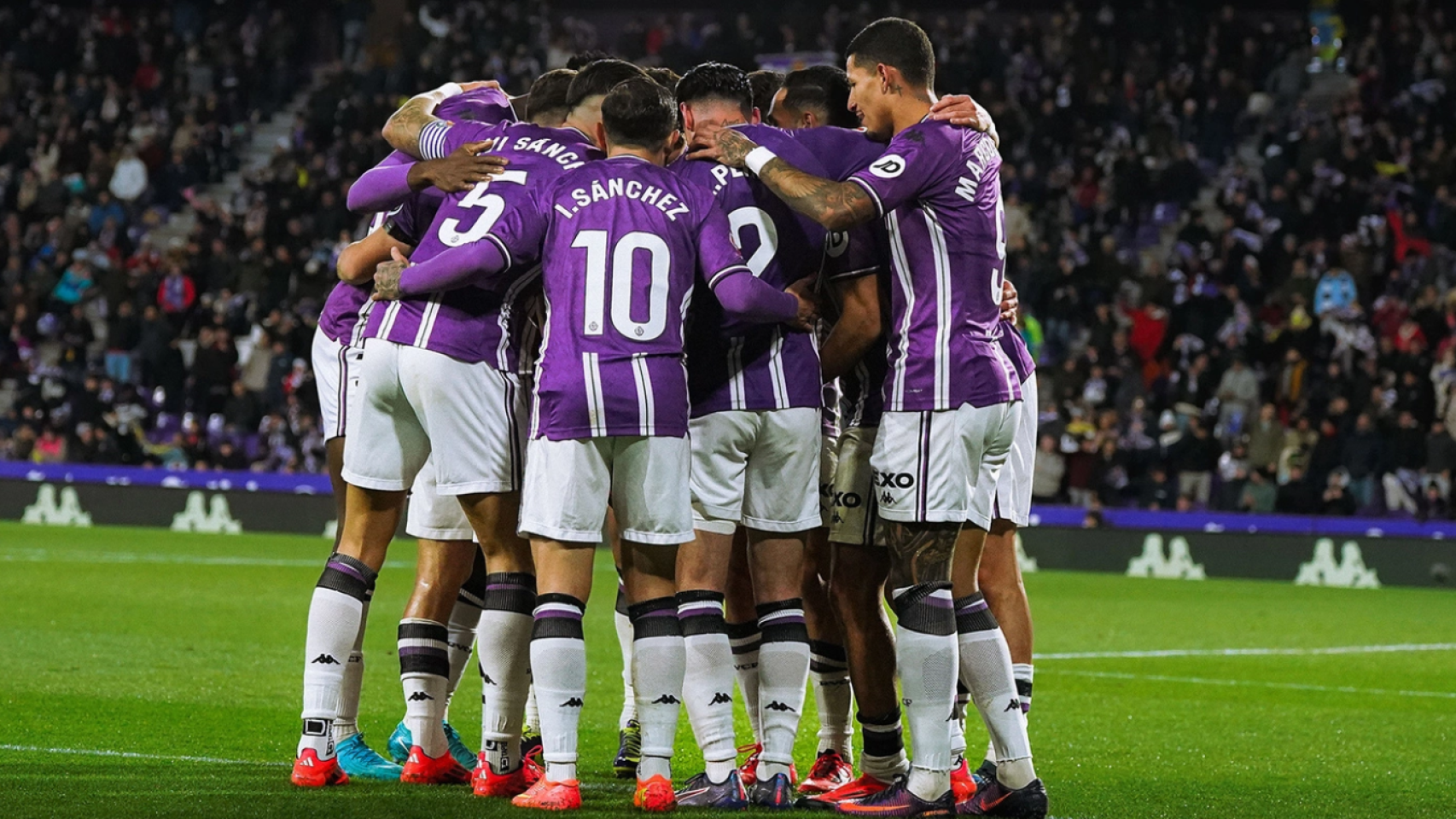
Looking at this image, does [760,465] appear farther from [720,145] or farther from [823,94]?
[823,94]

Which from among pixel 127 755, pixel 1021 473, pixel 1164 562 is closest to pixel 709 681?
pixel 1021 473

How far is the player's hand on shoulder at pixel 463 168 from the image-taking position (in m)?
6.36

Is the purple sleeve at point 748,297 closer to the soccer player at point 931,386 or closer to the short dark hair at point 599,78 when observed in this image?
the soccer player at point 931,386

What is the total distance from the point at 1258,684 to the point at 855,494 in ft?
18.2

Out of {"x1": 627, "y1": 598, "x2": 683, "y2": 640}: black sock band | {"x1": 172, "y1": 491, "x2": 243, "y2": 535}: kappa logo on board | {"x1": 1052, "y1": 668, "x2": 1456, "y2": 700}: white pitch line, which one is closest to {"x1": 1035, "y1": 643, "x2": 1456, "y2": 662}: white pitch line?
{"x1": 1052, "y1": 668, "x2": 1456, "y2": 700}: white pitch line

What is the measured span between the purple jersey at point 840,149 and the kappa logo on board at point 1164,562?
13.6 meters

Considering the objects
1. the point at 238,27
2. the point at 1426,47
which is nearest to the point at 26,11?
the point at 238,27

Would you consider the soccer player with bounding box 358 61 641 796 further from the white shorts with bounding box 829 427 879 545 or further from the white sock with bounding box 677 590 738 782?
the white shorts with bounding box 829 427 879 545

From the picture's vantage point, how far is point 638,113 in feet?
19.9

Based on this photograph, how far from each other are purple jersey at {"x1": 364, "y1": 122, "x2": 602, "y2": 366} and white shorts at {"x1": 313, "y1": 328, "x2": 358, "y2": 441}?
68cm

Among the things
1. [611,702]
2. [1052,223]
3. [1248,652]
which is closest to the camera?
[611,702]

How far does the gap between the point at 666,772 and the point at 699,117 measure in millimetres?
2246

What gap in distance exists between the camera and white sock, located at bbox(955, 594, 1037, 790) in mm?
5930

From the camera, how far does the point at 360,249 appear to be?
6.81 m
